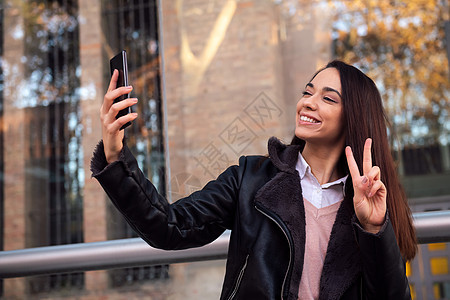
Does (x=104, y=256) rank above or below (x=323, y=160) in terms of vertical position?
below

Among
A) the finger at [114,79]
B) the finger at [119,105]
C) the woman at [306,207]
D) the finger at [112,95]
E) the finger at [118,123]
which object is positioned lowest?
the woman at [306,207]

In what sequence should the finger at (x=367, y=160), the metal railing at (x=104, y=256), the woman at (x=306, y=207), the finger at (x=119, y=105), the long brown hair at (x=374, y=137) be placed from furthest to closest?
the metal railing at (x=104, y=256)
the long brown hair at (x=374, y=137)
the finger at (x=367, y=160)
the woman at (x=306, y=207)
the finger at (x=119, y=105)

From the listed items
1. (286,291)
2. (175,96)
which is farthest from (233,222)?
(175,96)

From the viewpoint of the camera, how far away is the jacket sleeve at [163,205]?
142 cm

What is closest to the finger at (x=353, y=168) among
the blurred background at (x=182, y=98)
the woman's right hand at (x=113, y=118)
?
the blurred background at (x=182, y=98)

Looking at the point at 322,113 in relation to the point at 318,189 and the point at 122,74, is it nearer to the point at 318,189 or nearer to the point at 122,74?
the point at 318,189

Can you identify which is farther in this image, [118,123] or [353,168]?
[353,168]

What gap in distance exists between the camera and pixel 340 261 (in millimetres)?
1656

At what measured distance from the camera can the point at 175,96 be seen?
9.77ft

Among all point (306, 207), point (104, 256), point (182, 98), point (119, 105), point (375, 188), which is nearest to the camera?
point (119, 105)

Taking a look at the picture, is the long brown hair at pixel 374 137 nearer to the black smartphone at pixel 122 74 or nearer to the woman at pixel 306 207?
the woman at pixel 306 207

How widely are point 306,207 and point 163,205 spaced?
19.0 inches

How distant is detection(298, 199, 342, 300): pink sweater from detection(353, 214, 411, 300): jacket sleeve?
6.2 inches

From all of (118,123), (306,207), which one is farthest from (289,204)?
(118,123)
